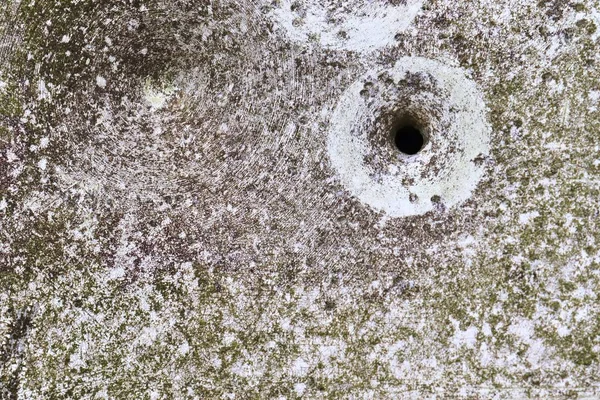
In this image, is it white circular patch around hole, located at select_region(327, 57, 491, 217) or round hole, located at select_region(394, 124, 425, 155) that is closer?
white circular patch around hole, located at select_region(327, 57, 491, 217)

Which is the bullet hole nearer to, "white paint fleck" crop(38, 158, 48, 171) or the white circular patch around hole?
the white circular patch around hole

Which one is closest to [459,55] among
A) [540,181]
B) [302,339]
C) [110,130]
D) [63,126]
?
[540,181]

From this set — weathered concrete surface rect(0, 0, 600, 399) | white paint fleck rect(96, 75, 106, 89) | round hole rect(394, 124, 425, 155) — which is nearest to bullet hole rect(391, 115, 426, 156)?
round hole rect(394, 124, 425, 155)

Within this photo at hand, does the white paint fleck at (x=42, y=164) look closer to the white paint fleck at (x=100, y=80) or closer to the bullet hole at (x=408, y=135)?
the white paint fleck at (x=100, y=80)

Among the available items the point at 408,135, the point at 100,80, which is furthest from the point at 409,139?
the point at 100,80

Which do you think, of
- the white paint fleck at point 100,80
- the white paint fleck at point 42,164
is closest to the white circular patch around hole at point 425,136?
the white paint fleck at point 100,80

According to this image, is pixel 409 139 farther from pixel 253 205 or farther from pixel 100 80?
pixel 100 80
